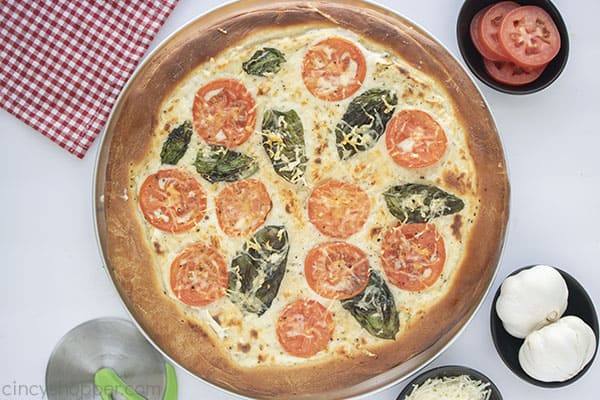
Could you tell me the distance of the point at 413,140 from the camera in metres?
3.07

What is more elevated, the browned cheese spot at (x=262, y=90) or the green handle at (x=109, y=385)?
the browned cheese spot at (x=262, y=90)

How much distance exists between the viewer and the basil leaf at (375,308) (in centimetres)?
310

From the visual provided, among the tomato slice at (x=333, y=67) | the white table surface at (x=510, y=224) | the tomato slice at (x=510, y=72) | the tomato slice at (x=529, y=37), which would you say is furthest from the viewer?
the white table surface at (x=510, y=224)

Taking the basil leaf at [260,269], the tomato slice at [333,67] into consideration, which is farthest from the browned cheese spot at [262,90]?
the basil leaf at [260,269]

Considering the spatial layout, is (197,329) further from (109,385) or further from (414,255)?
(414,255)

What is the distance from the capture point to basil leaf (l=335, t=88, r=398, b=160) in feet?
10.1

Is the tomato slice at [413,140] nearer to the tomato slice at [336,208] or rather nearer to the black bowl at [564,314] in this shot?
the tomato slice at [336,208]

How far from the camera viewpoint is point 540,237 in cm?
346

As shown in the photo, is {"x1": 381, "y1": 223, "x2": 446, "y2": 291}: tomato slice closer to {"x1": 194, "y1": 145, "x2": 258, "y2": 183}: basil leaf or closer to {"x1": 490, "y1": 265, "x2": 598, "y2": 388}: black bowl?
{"x1": 490, "y1": 265, "x2": 598, "y2": 388}: black bowl

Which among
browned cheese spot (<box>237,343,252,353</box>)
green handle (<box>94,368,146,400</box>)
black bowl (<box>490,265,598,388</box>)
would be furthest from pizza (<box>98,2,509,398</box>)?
green handle (<box>94,368,146,400</box>)

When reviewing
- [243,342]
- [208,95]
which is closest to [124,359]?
[243,342]

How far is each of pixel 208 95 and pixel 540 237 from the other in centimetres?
147

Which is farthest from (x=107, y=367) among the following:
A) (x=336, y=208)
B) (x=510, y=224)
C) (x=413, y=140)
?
(x=510, y=224)

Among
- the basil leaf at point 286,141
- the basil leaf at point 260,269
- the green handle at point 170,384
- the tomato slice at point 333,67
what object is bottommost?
the green handle at point 170,384
